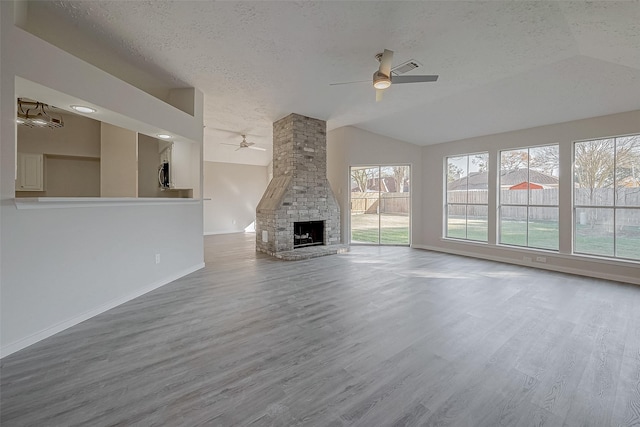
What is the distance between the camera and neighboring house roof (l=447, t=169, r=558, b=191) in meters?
5.32

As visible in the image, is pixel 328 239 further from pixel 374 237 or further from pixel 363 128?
pixel 363 128

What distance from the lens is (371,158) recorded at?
7500mm

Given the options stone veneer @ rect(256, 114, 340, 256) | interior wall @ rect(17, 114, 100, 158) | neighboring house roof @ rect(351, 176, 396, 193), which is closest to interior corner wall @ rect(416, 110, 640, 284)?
neighboring house roof @ rect(351, 176, 396, 193)

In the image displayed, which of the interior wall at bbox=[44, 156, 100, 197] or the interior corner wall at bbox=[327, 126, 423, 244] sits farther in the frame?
the interior corner wall at bbox=[327, 126, 423, 244]

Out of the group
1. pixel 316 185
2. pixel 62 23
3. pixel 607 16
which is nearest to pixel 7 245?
pixel 62 23

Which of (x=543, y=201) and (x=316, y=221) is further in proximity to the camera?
(x=316, y=221)

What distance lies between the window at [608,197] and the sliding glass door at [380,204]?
3.52 meters

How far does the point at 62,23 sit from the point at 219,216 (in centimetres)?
723

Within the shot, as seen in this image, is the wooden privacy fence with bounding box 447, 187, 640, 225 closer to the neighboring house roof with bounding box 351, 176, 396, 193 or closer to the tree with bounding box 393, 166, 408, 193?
the tree with bounding box 393, 166, 408, 193

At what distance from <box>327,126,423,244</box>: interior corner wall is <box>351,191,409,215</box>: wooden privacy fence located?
0.85 ft

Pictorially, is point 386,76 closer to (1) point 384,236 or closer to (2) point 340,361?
(2) point 340,361

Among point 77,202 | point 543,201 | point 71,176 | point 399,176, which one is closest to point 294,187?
point 399,176

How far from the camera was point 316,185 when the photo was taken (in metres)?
6.70

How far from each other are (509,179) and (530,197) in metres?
0.56
